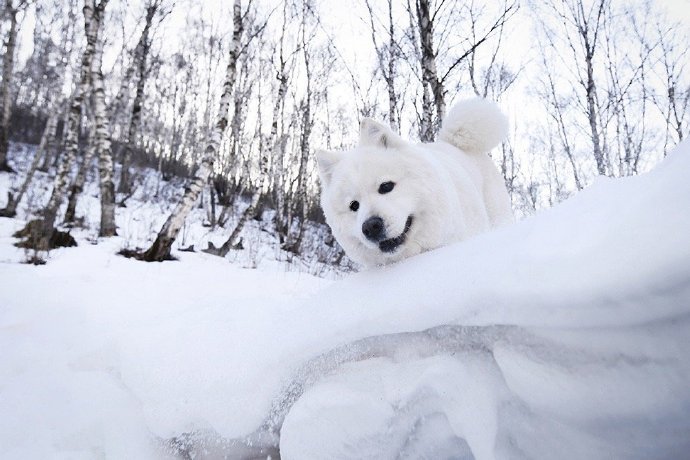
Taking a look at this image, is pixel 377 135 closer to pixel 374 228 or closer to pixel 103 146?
pixel 374 228

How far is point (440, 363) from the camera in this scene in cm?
95

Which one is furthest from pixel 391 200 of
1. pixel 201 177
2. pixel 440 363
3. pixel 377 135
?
pixel 201 177

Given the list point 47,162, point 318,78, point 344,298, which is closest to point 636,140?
point 318,78

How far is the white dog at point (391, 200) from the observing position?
191cm

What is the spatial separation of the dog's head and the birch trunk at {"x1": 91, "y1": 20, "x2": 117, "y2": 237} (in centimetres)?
640

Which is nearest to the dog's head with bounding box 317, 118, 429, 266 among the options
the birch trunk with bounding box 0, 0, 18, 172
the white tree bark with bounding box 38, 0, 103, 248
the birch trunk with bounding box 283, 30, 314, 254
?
the white tree bark with bounding box 38, 0, 103, 248

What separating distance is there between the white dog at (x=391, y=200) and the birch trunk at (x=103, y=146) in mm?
6399

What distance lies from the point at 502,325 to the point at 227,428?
899 millimetres

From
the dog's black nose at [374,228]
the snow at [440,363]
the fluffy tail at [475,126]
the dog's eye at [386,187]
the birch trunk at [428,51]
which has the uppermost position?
the birch trunk at [428,51]

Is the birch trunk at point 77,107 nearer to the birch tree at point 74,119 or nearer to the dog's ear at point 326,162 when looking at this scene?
the birch tree at point 74,119

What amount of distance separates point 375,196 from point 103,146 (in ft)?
23.2

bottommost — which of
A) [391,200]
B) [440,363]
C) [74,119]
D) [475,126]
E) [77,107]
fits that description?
[440,363]

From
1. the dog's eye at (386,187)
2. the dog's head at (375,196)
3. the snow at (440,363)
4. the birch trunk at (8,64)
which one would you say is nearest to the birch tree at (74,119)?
the snow at (440,363)

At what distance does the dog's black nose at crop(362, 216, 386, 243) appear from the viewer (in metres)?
1.82
